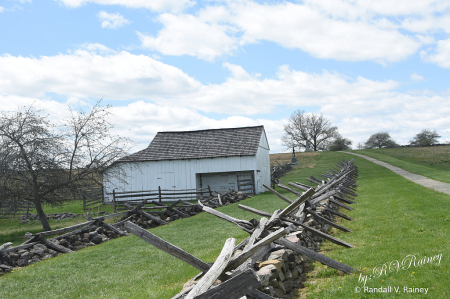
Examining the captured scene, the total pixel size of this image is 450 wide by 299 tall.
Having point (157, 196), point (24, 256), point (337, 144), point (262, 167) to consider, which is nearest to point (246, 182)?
point (262, 167)

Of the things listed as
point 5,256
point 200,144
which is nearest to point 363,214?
point 5,256

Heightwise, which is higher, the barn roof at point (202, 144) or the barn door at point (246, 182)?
the barn roof at point (202, 144)

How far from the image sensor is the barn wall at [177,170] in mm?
25969

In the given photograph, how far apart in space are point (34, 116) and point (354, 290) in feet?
49.0

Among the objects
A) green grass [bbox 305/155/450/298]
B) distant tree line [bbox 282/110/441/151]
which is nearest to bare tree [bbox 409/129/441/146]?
distant tree line [bbox 282/110/441/151]

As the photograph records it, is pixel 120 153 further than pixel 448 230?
Yes

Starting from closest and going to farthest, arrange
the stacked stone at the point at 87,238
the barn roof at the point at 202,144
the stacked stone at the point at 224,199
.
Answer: the stacked stone at the point at 87,238
the stacked stone at the point at 224,199
the barn roof at the point at 202,144

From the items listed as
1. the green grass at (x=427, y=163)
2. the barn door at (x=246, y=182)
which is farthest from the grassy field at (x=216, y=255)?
the barn door at (x=246, y=182)

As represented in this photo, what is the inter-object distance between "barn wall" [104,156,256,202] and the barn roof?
1.32 feet

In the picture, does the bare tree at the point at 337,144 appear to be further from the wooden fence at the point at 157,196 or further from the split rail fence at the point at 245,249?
the split rail fence at the point at 245,249

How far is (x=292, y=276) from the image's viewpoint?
19.0ft

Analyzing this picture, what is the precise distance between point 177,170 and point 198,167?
5.34 feet

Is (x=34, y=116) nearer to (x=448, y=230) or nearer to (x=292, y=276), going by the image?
(x=292, y=276)

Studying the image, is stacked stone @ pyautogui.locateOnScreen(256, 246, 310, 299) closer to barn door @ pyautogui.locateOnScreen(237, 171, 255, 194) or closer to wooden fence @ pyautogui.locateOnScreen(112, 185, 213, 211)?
wooden fence @ pyautogui.locateOnScreen(112, 185, 213, 211)
